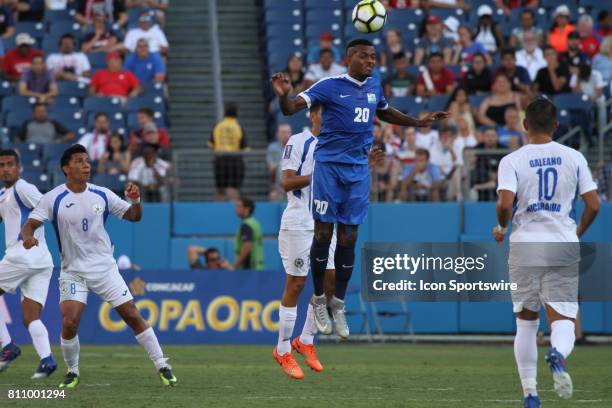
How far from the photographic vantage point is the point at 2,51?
26.2m

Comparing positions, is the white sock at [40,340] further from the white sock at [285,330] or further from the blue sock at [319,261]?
the blue sock at [319,261]

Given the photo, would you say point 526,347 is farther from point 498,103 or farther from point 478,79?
point 478,79

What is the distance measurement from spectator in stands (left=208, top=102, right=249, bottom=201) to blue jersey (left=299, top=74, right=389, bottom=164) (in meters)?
9.81

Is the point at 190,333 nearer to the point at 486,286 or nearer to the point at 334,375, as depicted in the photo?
the point at 334,375

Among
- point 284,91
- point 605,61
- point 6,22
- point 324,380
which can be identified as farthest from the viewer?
point 6,22

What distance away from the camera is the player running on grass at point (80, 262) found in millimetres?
12602

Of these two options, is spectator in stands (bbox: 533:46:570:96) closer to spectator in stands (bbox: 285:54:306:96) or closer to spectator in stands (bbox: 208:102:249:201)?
→ spectator in stands (bbox: 285:54:306:96)

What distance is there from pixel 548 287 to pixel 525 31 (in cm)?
1584

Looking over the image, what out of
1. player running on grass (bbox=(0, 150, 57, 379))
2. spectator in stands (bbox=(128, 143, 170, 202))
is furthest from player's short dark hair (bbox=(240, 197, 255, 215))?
player running on grass (bbox=(0, 150, 57, 379))

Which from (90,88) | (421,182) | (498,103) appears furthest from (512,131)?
(90,88)

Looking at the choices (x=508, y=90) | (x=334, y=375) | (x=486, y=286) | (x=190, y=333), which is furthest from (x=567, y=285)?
(x=508, y=90)

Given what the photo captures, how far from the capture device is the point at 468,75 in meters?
23.9

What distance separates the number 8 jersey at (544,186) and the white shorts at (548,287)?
0.23m

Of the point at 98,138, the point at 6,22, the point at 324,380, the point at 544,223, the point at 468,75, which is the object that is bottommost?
the point at 324,380
